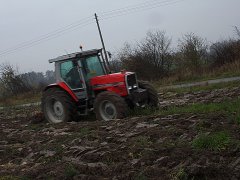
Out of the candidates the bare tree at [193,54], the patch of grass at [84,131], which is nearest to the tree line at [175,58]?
the bare tree at [193,54]

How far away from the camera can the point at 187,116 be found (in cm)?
924

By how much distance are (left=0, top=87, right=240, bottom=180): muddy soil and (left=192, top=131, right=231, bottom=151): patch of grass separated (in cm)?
11

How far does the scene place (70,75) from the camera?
1294cm

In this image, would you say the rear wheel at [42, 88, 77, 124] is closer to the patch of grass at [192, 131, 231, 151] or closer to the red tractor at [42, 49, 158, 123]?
the red tractor at [42, 49, 158, 123]

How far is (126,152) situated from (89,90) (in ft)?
19.2

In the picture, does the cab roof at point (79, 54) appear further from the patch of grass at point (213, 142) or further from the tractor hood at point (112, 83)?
the patch of grass at point (213, 142)

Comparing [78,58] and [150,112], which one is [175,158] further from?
[78,58]

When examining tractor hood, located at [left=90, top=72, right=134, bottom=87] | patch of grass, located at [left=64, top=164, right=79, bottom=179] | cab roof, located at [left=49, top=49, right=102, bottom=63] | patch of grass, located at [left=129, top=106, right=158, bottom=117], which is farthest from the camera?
cab roof, located at [left=49, top=49, right=102, bottom=63]

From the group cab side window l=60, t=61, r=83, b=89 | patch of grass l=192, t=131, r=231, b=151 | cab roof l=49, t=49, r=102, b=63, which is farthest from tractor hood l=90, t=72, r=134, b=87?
patch of grass l=192, t=131, r=231, b=151

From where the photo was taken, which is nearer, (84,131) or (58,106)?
(84,131)

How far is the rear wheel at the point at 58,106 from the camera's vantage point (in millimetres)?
12891

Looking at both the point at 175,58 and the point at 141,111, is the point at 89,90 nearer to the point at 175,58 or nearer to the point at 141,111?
the point at 141,111

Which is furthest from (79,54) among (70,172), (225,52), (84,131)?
(225,52)

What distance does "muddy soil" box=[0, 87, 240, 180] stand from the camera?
19.2 ft
